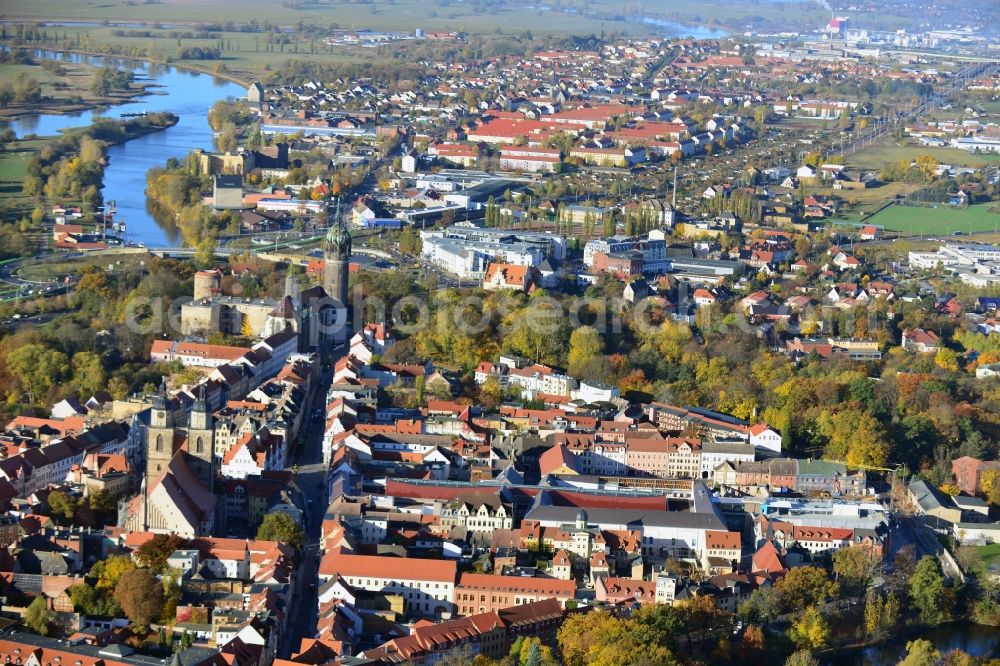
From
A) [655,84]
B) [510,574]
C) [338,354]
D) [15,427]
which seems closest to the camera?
[510,574]

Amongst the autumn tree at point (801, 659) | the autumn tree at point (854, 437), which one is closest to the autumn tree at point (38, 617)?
the autumn tree at point (801, 659)

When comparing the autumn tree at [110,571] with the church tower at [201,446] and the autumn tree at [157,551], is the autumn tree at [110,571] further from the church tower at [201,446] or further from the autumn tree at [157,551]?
the church tower at [201,446]

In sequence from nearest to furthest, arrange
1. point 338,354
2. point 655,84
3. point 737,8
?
point 338,354
point 655,84
point 737,8

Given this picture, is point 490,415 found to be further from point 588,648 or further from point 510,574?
point 588,648

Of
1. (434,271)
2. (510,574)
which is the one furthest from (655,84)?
(510,574)

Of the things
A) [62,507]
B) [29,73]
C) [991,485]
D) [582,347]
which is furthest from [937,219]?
[29,73]
